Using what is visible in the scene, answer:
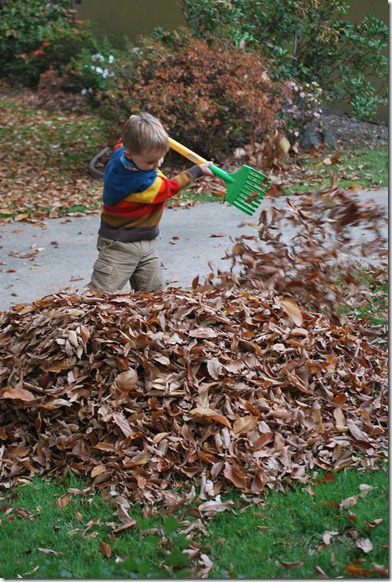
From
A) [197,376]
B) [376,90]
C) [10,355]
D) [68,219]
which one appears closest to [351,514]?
[197,376]

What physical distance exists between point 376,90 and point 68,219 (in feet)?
18.6

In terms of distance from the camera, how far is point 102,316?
409 centimetres

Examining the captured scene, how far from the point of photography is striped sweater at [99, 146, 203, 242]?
15.5ft

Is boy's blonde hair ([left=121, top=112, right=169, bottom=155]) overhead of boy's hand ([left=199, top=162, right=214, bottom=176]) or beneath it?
overhead

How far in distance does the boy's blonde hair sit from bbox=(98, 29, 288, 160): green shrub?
449 cm

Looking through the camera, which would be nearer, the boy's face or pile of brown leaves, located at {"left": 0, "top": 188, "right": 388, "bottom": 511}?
pile of brown leaves, located at {"left": 0, "top": 188, "right": 388, "bottom": 511}

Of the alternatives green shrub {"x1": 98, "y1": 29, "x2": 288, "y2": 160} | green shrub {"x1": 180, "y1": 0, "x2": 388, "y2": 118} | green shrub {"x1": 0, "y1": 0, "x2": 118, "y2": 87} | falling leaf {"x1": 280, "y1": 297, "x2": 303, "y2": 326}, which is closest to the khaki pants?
falling leaf {"x1": 280, "y1": 297, "x2": 303, "y2": 326}

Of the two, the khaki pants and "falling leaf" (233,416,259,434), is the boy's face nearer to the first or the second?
A: the khaki pants

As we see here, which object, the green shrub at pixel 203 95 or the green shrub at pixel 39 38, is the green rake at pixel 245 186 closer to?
the green shrub at pixel 203 95

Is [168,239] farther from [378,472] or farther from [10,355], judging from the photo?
[378,472]

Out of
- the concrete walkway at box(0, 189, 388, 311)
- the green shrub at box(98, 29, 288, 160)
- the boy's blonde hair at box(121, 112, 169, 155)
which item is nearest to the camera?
the boy's blonde hair at box(121, 112, 169, 155)

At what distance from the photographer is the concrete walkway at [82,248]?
6.27 metres

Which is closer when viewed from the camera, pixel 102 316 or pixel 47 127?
pixel 102 316

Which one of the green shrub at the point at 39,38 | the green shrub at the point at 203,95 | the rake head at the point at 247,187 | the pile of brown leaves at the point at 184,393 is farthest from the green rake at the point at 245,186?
the green shrub at the point at 39,38
